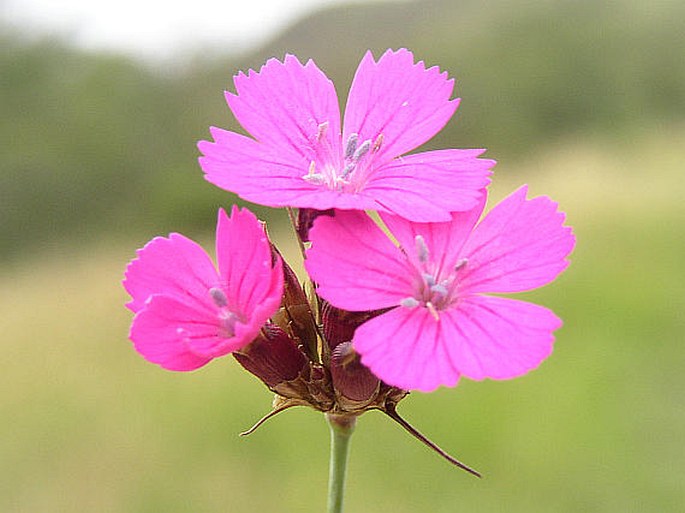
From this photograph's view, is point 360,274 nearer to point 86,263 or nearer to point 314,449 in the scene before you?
point 314,449

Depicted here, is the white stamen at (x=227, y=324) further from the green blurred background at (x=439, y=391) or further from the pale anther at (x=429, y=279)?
the green blurred background at (x=439, y=391)

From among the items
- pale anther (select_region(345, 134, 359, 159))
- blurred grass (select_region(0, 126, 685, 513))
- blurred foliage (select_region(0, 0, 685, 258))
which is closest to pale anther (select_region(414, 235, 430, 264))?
pale anther (select_region(345, 134, 359, 159))

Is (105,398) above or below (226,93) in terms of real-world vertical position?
below

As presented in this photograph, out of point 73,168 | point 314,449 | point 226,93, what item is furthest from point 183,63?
point 226,93

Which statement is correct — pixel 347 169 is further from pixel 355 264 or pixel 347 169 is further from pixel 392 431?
pixel 392 431

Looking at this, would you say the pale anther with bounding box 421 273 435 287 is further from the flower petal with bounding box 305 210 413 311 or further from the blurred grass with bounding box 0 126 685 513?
the blurred grass with bounding box 0 126 685 513

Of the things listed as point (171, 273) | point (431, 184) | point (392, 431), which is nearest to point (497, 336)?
point (431, 184)
